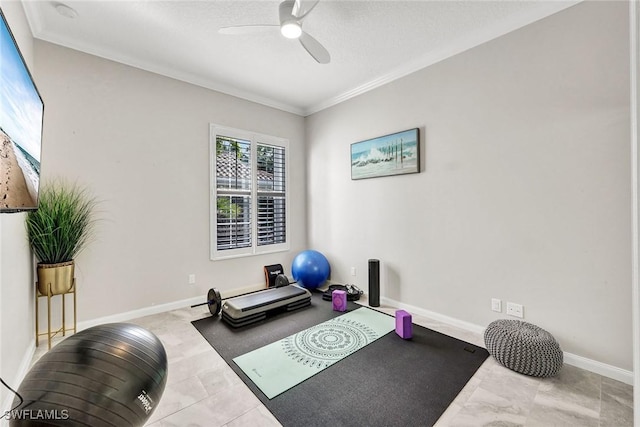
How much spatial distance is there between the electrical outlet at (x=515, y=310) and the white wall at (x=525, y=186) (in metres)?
0.04

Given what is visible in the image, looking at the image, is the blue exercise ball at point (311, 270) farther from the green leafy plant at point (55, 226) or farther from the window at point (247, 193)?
the green leafy plant at point (55, 226)

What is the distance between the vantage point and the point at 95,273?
270 centimetres

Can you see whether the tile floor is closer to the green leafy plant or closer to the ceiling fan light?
the green leafy plant

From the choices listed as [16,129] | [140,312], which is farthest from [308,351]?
[16,129]

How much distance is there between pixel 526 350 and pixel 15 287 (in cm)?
353

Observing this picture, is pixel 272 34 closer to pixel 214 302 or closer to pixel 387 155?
pixel 387 155

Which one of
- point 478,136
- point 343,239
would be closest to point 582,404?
point 478,136

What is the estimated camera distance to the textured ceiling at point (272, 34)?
2184 mm

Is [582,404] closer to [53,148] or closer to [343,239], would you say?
[343,239]

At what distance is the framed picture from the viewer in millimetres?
3035

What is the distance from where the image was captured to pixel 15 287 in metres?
1.79

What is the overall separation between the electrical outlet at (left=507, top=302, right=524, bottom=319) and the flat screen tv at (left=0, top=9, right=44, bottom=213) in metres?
3.39

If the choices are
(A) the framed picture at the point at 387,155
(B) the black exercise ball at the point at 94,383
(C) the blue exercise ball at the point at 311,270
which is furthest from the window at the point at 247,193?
(B) the black exercise ball at the point at 94,383

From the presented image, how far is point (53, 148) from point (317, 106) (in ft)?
10.5
